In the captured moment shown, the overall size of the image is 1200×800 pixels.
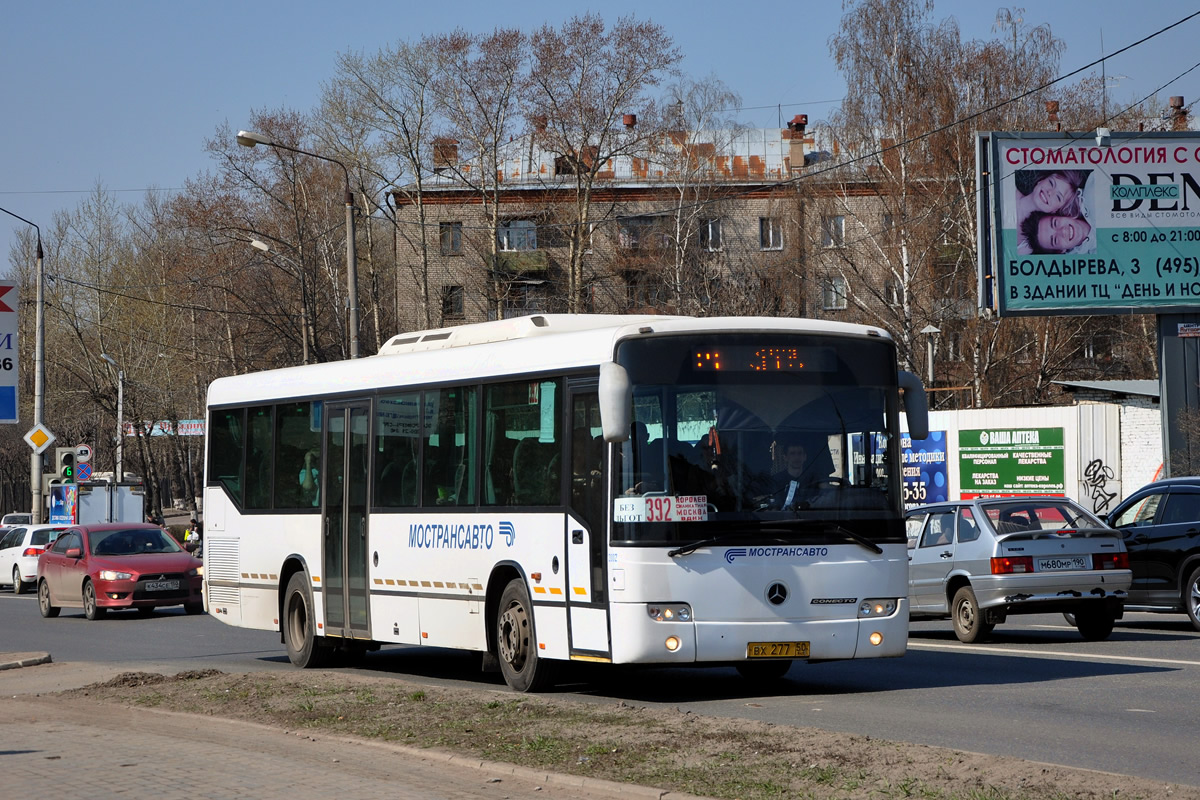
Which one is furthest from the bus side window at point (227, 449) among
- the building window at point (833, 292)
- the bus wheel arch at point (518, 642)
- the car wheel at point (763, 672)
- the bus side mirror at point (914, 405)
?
the building window at point (833, 292)

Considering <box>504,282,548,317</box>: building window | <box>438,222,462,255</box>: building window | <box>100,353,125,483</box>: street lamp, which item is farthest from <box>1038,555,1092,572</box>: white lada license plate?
<box>100,353,125,483</box>: street lamp

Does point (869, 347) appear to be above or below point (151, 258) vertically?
below

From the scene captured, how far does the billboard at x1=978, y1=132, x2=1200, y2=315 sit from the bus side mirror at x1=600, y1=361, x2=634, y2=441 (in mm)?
21245

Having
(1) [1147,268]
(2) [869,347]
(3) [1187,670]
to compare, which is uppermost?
(1) [1147,268]

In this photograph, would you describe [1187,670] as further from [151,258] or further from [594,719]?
[151,258]

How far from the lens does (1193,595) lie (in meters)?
18.0

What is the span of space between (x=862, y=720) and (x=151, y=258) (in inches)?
2420

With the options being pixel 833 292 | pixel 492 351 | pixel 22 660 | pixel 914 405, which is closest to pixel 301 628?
pixel 22 660

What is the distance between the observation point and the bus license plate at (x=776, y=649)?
11.6 metres

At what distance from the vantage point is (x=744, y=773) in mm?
8094

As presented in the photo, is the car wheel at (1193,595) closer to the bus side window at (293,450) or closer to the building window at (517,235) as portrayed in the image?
the bus side window at (293,450)

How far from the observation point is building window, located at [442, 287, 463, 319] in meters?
57.4

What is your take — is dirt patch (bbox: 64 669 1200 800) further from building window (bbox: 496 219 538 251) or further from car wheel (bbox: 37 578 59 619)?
building window (bbox: 496 219 538 251)

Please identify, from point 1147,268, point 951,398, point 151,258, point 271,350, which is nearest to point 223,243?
point 271,350
